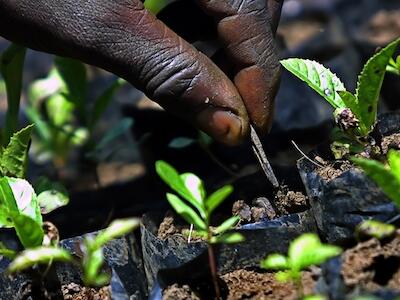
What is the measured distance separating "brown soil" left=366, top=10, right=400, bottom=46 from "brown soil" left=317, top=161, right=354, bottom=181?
150 centimetres

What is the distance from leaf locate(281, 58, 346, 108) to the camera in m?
1.40

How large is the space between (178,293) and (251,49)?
498 mm

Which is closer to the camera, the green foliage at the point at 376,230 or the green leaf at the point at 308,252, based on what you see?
the green leaf at the point at 308,252

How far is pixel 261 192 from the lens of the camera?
5.48 feet

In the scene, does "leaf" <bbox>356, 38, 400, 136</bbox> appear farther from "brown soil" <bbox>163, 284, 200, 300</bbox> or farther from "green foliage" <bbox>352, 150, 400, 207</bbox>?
"brown soil" <bbox>163, 284, 200, 300</bbox>

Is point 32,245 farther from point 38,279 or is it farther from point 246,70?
point 246,70

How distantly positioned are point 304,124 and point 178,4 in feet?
2.63

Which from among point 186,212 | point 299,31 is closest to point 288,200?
point 186,212

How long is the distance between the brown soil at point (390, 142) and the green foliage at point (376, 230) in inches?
11.2

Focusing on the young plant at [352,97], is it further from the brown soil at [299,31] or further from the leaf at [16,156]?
the brown soil at [299,31]

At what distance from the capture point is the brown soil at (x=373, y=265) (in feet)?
3.53

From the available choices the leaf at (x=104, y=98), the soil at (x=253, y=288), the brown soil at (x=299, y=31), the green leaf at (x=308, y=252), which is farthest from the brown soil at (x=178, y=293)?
the brown soil at (x=299, y=31)

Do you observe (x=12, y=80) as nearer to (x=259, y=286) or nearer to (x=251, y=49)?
(x=251, y=49)

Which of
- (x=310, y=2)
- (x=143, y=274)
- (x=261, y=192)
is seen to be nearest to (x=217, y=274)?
(x=143, y=274)
